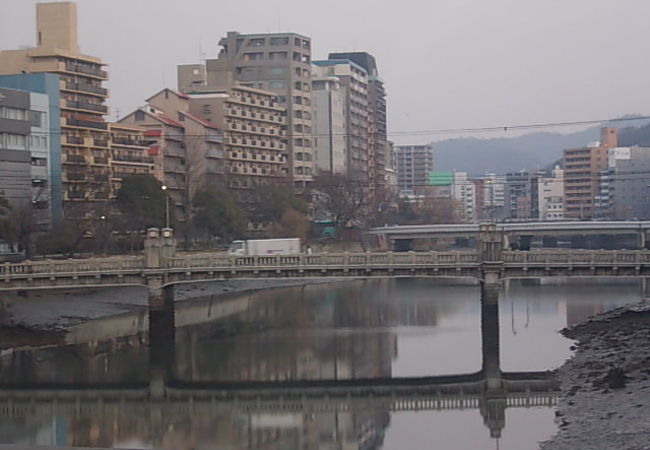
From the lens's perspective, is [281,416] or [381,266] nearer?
[281,416]

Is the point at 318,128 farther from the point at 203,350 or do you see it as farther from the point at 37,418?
the point at 37,418

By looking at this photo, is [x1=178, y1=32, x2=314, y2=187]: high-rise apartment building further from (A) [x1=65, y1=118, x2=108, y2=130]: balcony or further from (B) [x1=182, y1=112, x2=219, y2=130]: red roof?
(A) [x1=65, y1=118, x2=108, y2=130]: balcony

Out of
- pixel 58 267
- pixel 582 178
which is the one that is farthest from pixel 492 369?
pixel 582 178

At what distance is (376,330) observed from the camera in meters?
53.7

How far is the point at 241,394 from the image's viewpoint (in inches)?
1533

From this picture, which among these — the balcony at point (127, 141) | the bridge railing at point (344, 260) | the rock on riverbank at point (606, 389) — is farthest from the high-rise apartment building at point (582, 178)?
the bridge railing at point (344, 260)

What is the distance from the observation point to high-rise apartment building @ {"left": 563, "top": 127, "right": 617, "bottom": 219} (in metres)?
172

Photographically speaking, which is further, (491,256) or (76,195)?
(76,195)

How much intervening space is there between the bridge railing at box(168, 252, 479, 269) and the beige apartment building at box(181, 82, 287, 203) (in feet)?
166

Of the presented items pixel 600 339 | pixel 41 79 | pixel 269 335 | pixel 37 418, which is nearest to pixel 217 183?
pixel 41 79

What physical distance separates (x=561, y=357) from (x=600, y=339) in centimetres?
442

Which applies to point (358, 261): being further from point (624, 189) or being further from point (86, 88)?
point (624, 189)

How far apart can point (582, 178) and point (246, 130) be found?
83.1 meters

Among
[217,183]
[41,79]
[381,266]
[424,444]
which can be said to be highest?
[41,79]
